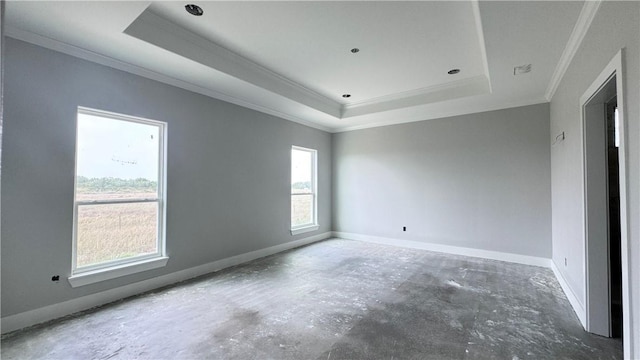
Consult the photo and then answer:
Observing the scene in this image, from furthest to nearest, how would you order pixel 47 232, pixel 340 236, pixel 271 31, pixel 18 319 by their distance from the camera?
pixel 340 236 → pixel 271 31 → pixel 47 232 → pixel 18 319

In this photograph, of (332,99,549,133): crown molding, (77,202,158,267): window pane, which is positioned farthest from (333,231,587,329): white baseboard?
(77,202,158,267): window pane

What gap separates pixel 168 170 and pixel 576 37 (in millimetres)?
4725

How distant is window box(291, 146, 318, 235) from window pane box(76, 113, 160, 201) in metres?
2.79

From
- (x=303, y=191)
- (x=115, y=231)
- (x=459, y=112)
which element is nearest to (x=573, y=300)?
(x=459, y=112)

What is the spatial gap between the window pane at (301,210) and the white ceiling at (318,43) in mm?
2129

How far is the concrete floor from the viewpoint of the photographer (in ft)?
7.52

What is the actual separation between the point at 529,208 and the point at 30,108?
259 inches

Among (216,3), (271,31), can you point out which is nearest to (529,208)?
(271,31)

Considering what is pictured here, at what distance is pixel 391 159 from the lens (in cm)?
609

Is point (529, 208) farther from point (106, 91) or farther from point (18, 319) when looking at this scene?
point (18, 319)

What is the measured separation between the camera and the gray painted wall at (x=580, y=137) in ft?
5.30

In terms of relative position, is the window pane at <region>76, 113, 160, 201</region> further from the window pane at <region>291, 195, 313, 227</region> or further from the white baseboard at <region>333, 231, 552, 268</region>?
the white baseboard at <region>333, 231, 552, 268</region>

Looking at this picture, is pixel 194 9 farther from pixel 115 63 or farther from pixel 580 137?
pixel 580 137

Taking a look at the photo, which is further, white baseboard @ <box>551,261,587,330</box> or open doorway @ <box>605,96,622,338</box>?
white baseboard @ <box>551,261,587,330</box>
